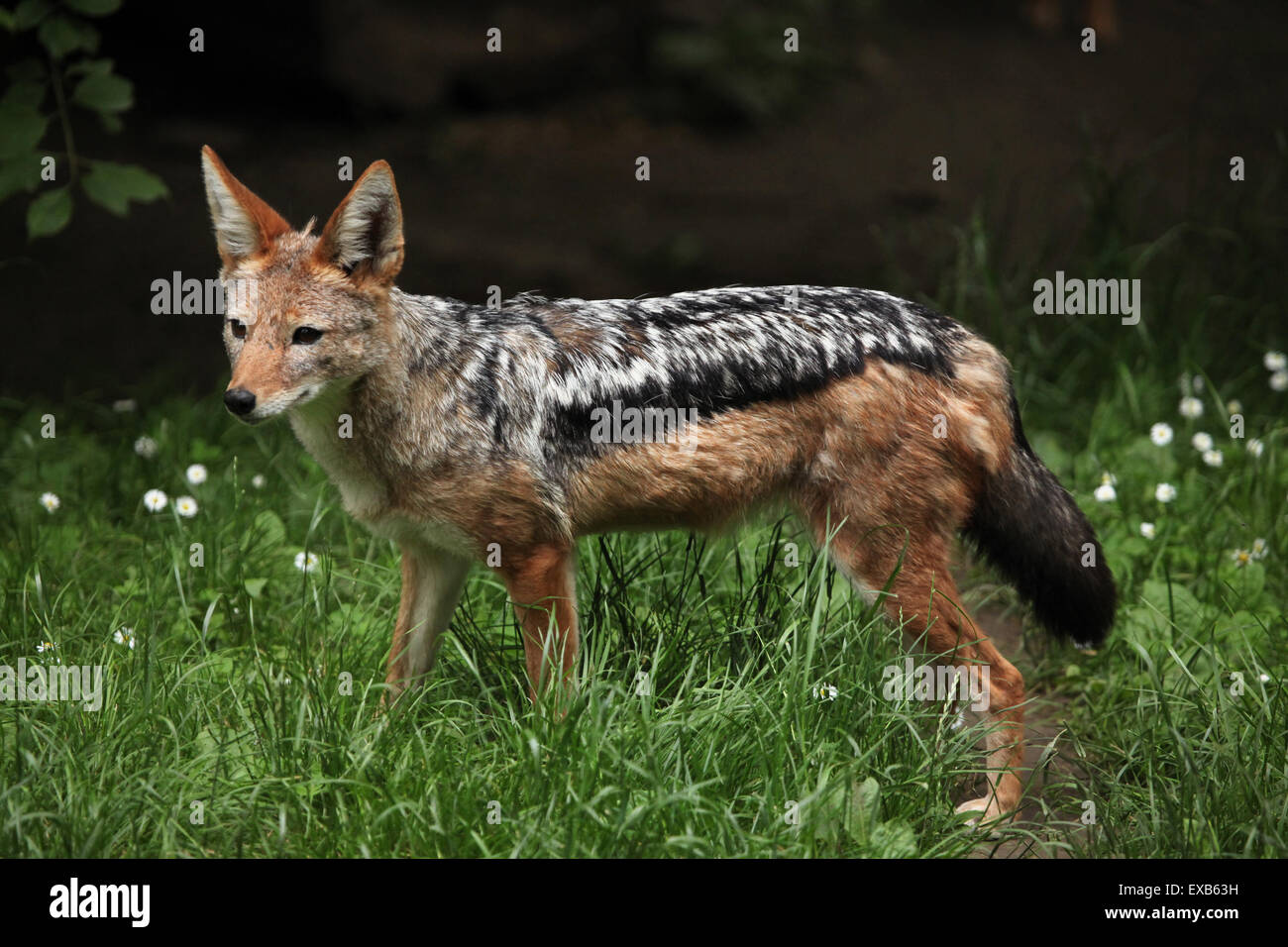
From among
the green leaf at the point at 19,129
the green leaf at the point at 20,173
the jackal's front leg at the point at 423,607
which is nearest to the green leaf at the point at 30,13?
the green leaf at the point at 19,129

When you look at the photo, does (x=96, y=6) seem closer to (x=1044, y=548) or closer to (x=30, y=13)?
(x=30, y=13)

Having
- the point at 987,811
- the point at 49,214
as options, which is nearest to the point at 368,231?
the point at 49,214

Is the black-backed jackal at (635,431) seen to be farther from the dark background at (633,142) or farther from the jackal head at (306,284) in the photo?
the dark background at (633,142)

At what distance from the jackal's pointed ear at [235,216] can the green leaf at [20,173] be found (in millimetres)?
1735

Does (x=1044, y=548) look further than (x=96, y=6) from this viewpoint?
No

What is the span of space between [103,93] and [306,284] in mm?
1953

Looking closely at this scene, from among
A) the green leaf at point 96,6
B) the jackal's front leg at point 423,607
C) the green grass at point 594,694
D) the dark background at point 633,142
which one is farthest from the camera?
the dark background at point 633,142

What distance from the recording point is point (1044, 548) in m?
4.42

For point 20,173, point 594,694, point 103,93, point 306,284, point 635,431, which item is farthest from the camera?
point 20,173

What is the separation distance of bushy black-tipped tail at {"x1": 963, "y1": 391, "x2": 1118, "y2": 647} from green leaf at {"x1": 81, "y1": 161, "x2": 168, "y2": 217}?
354cm

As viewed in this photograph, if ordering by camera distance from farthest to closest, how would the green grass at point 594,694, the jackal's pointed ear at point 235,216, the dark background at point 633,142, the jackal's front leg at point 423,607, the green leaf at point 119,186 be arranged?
1. the dark background at point 633,142
2. the green leaf at point 119,186
3. the jackal's front leg at point 423,607
4. the jackal's pointed ear at point 235,216
5. the green grass at point 594,694

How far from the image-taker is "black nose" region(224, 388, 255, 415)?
3621mm

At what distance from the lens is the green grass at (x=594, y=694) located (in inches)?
141
